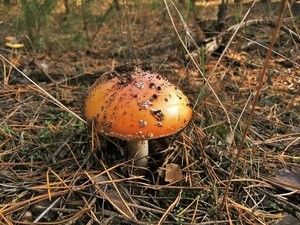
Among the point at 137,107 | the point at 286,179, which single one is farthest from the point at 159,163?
the point at 286,179

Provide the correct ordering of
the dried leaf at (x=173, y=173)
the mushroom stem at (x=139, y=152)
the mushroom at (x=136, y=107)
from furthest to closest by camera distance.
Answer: the mushroom stem at (x=139, y=152)
the dried leaf at (x=173, y=173)
the mushroom at (x=136, y=107)

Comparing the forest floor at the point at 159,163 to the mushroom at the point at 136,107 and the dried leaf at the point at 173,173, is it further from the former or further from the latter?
the mushroom at the point at 136,107

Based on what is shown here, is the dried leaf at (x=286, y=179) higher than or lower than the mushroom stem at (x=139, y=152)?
lower

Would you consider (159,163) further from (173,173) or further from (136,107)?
(136,107)

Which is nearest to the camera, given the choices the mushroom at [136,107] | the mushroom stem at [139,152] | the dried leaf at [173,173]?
the mushroom at [136,107]

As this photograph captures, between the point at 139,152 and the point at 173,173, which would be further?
the point at 139,152

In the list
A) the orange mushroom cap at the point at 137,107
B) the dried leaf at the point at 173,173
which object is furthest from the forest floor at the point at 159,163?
the orange mushroom cap at the point at 137,107
